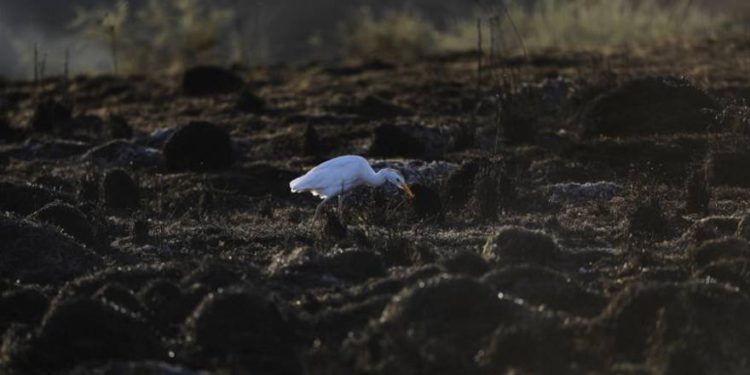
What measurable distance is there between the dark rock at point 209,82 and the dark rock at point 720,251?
1239 cm

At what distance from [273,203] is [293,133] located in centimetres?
380

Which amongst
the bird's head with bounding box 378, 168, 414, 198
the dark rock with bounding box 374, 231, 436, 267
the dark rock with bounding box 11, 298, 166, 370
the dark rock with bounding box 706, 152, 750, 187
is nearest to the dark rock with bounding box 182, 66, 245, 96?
the dark rock with bounding box 706, 152, 750, 187

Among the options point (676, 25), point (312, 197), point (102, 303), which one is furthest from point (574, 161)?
point (676, 25)

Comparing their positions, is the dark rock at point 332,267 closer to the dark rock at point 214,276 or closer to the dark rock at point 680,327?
the dark rock at point 214,276

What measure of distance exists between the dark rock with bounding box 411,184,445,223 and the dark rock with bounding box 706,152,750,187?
2403 millimetres

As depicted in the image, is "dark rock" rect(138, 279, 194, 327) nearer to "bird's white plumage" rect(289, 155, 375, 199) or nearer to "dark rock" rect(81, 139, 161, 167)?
"bird's white plumage" rect(289, 155, 375, 199)

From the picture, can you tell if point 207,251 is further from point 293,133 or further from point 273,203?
point 293,133

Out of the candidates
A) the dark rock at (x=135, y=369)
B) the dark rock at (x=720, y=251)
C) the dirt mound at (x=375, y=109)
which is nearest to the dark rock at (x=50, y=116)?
the dirt mound at (x=375, y=109)

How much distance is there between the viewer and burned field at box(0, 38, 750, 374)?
7738 millimetres

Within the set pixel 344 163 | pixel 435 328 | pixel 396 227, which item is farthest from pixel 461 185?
pixel 435 328

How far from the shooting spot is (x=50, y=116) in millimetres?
19688

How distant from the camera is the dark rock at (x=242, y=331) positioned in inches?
307

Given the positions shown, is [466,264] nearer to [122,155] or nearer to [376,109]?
[122,155]

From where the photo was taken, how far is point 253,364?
25.2ft
